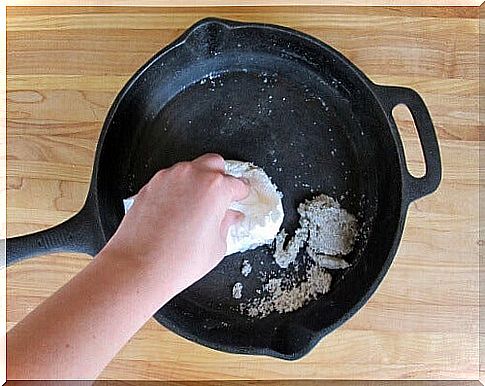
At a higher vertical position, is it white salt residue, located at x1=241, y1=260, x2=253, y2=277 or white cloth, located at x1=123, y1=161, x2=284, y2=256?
white cloth, located at x1=123, y1=161, x2=284, y2=256

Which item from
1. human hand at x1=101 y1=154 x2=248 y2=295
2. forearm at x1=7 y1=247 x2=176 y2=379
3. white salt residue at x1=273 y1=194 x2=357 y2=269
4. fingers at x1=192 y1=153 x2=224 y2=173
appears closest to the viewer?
forearm at x1=7 y1=247 x2=176 y2=379

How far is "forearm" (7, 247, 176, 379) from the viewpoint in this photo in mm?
598

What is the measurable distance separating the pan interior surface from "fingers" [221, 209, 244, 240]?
0.09 meters

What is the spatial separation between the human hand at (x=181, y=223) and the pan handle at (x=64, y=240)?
0.23ft

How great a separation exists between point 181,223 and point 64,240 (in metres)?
0.15

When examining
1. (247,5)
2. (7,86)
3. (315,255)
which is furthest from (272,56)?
(7,86)

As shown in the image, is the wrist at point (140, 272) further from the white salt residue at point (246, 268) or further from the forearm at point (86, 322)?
the white salt residue at point (246, 268)

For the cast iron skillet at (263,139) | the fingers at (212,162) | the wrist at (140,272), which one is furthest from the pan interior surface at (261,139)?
the wrist at (140,272)

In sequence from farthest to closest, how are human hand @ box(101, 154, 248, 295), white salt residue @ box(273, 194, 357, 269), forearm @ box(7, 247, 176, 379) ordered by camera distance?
white salt residue @ box(273, 194, 357, 269) → human hand @ box(101, 154, 248, 295) → forearm @ box(7, 247, 176, 379)

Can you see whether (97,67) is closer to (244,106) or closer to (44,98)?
(44,98)

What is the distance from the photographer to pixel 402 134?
95 cm

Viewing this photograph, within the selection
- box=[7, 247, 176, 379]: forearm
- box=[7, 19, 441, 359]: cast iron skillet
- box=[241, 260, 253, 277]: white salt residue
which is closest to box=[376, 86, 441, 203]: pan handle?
box=[7, 19, 441, 359]: cast iron skillet

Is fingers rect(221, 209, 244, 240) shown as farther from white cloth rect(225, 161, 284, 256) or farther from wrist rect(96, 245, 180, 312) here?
wrist rect(96, 245, 180, 312)

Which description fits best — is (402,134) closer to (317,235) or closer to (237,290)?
(317,235)
